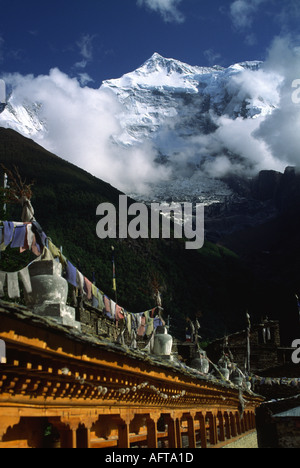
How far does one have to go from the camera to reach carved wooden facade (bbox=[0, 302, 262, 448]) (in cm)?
509

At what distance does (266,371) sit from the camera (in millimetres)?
33938

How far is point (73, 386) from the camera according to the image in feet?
21.3

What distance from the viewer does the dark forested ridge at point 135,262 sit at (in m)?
39.8

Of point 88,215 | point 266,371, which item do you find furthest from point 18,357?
point 88,215

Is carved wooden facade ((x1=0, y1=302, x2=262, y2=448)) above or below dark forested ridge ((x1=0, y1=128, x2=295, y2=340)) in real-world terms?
below

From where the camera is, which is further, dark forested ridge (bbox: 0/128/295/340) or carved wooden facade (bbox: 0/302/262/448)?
dark forested ridge (bbox: 0/128/295/340)

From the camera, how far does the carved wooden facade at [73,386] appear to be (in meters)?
5.09

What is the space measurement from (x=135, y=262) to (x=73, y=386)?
129 ft

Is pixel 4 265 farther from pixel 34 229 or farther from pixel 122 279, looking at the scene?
pixel 122 279

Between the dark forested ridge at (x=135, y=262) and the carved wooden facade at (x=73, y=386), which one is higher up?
the dark forested ridge at (x=135, y=262)

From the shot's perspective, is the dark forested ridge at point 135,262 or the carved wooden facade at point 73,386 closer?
the carved wooden facade at point 73,386

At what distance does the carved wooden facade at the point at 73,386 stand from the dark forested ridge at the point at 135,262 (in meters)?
25.3

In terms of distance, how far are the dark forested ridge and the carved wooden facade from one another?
83.2 ft
